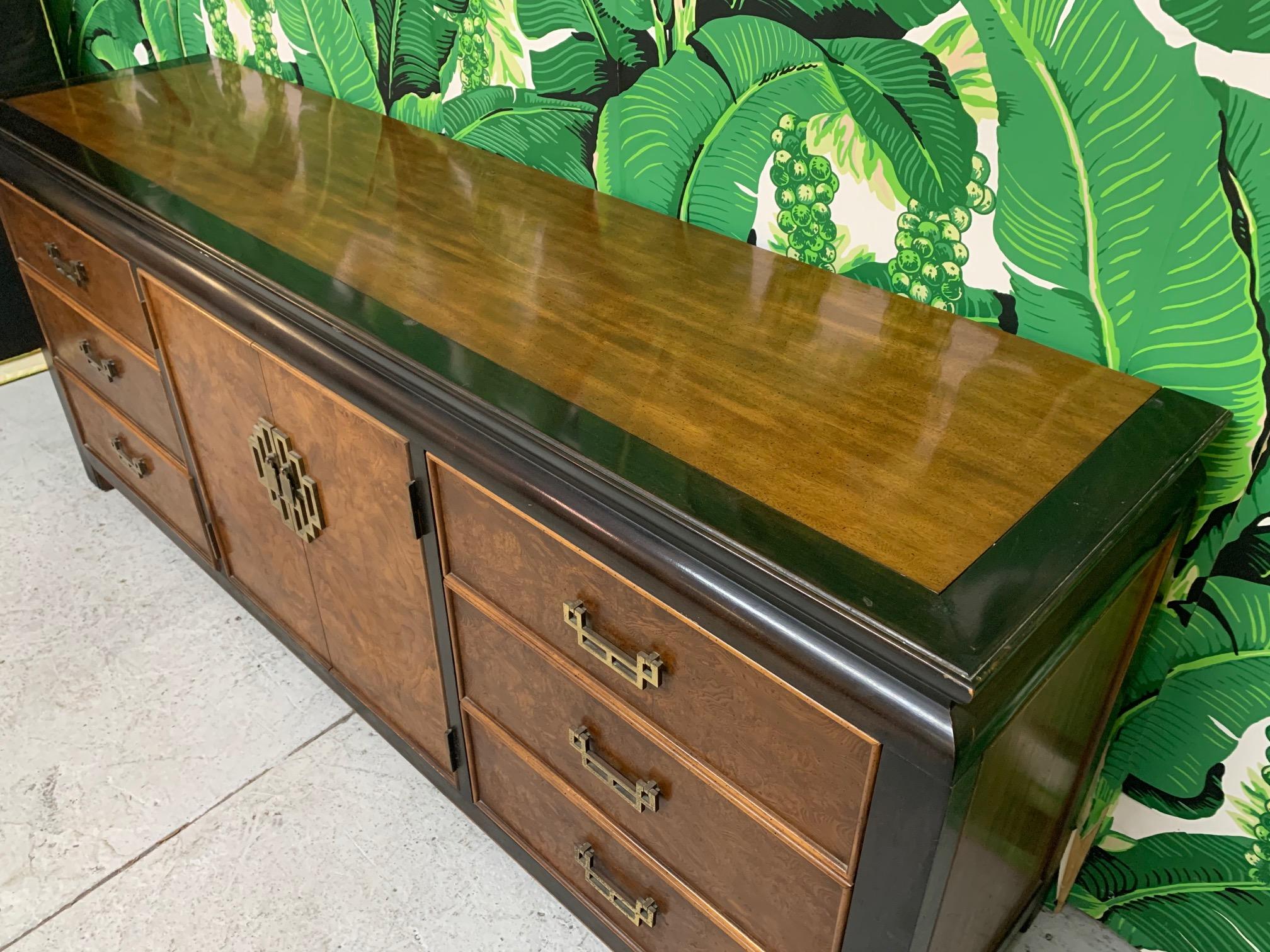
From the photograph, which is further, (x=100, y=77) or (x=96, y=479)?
(x=96, y=479)

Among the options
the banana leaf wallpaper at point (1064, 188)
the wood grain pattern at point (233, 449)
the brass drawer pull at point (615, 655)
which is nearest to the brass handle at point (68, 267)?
the wood grain pattern at point (233, 449)

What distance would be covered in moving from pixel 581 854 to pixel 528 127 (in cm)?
110

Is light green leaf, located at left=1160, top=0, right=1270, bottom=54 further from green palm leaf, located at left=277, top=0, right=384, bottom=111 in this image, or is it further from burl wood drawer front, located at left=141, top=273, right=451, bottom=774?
green palm leaf, located at left=277, top=0, right=384, bottom=111

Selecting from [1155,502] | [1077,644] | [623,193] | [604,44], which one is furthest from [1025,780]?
[604,44]

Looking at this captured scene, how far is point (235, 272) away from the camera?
51.7 inches

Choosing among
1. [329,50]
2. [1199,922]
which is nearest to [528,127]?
[329,50]

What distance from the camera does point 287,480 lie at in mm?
1470

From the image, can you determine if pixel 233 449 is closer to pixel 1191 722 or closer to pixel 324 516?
pixel 324 516

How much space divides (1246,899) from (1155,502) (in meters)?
0.70

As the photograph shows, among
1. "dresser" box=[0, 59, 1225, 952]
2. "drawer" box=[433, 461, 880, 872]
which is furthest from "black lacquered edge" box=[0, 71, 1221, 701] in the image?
"drawer" box=[433, 461, 880, 872]

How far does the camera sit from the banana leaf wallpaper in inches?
39.2

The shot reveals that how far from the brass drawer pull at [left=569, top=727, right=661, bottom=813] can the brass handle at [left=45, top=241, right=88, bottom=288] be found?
1217 mm

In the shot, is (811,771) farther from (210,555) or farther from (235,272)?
(210,555)

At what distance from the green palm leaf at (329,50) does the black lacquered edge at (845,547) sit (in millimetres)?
751
